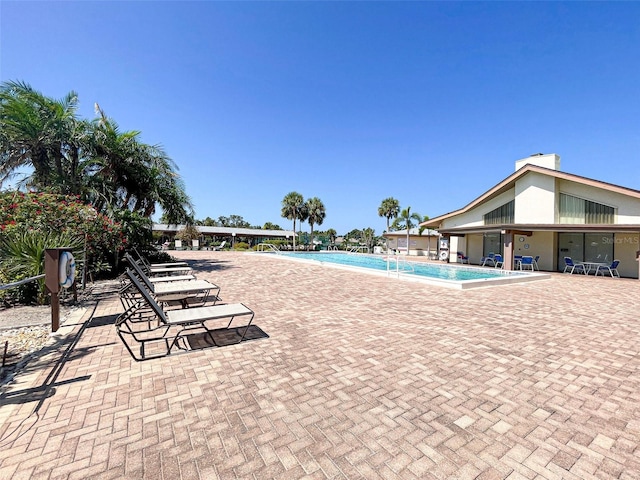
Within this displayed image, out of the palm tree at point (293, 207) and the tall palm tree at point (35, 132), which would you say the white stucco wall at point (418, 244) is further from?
the tall palm tree at point (35, 132)

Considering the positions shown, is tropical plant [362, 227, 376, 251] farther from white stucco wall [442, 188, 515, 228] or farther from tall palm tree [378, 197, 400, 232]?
white stucco wall [442, 188, 515, 228]

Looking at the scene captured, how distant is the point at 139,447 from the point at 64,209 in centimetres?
975

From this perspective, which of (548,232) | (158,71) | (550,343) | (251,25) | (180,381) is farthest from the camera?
(548,232)

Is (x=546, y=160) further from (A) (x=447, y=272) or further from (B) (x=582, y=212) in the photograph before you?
(A) (x=447, y=272)

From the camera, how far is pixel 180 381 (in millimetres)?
3512

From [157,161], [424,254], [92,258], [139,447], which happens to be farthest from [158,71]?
[424,254]

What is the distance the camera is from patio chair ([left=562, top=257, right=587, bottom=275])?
16812 millimetres

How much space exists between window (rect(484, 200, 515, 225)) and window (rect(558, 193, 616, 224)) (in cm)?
296

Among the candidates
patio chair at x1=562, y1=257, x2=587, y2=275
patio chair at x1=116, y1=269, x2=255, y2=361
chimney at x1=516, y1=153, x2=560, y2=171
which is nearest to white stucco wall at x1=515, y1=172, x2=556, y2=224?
chimney at x1=516, y1=153, x2=560, y2=171

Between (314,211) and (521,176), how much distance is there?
1094 inches

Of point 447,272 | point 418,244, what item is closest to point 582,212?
point 447,272

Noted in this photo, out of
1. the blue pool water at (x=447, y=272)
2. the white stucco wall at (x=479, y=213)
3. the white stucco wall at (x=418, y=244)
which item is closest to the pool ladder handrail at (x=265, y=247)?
the white stucco wall at (x=418, y=244)

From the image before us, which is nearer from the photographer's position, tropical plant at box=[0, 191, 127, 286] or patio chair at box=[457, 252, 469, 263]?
tropical plant at box=[0, 191, 127, 286]

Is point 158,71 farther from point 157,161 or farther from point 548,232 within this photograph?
point 548,232
